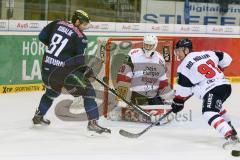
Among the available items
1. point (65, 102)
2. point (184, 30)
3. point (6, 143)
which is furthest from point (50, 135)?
point (184, 30)

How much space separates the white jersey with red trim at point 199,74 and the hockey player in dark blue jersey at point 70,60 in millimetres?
805

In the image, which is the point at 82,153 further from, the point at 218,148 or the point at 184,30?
the point at 184,30

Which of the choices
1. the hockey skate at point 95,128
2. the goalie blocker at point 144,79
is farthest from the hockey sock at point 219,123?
the goalie blocker at point 144,79

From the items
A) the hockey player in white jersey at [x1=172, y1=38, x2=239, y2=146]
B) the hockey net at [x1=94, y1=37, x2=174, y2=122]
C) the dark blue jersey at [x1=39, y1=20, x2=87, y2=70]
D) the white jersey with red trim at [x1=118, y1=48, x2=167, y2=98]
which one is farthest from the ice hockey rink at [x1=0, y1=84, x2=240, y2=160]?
the dark blue jersey at [x1=39, y1=20, x2=87, y2=70]

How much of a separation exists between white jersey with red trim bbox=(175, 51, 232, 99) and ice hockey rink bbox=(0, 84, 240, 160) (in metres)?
0.48

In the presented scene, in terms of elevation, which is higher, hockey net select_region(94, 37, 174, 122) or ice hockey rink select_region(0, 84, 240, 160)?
hockey net select_region(94, 37, 174, 122)

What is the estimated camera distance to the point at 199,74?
183 inches

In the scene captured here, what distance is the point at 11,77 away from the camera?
7.36 m

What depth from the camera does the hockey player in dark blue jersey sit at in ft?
16.4

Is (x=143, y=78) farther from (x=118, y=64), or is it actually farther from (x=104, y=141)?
(x=104, y=141)

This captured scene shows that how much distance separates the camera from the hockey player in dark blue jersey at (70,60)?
499 centimetres

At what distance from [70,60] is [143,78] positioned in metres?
1.21

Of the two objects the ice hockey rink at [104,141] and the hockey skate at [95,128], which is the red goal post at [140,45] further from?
the hockey skate at [95,128]

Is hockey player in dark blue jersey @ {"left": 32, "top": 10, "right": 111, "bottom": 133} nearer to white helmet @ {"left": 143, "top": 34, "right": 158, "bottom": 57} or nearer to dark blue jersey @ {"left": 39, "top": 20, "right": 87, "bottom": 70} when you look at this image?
dark blue jersey @ {"left": 39, "top": 20, "right": 87, "bottom": 70}
